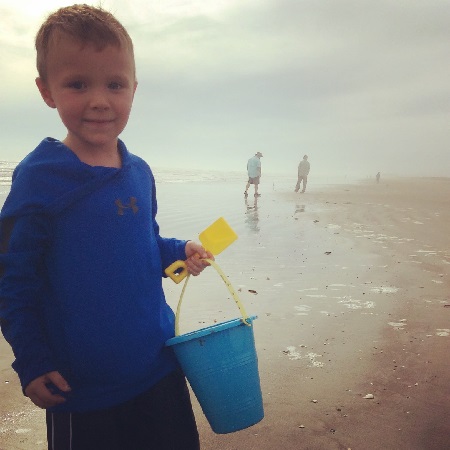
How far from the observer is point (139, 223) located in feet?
4.98

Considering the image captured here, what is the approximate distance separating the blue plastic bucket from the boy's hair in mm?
990

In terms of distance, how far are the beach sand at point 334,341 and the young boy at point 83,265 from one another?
1.01 meters

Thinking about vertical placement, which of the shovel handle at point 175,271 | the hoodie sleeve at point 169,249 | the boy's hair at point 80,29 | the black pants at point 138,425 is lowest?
the black pants at point 138,425

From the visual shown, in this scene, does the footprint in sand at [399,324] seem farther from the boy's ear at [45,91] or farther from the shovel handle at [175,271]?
the boy's ear at [45,91]

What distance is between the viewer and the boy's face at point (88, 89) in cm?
137

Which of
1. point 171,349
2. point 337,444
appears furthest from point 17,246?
point 337,444

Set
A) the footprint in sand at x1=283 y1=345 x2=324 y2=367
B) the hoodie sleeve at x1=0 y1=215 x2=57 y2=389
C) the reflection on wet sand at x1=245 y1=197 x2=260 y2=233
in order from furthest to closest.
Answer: the reflection on wet sand at x1=245 y1=197 x2=260 y2=233 → the footprint in sand at x1=283 y1=345 x2=324 y2=367 → the hoodie sleeve at x1=0 y1=215 x2=57 y2=389

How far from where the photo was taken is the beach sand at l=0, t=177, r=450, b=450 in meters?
2.31

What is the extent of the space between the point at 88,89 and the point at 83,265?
22.5 inches

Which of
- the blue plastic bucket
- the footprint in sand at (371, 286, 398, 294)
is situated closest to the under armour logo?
the blue plastic bucket

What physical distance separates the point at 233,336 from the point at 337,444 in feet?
3.99

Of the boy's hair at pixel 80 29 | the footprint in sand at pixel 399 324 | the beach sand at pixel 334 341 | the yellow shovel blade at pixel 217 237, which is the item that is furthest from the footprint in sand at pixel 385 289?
the boy's hair at pixel 80 29

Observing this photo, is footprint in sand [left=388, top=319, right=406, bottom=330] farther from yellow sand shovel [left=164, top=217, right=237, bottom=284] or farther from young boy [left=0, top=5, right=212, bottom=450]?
young boy [left=0, top=5, right=212, bottom=450]

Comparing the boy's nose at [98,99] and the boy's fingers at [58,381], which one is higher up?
the boy's nose at [98,99]
